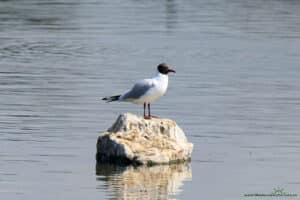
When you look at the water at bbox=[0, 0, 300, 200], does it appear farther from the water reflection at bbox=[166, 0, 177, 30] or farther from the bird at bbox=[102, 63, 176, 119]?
the bird at bbox=[102, 63, 176, 119]

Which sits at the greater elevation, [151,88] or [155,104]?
[151,88]

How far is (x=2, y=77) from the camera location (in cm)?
3048

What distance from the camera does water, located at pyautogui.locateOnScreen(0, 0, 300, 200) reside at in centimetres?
1836

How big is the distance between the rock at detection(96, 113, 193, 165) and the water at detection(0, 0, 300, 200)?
210 mm

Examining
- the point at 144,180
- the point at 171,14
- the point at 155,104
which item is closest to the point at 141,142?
the point at 144,180

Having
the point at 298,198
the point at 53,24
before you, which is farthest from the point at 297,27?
the point at 298,198

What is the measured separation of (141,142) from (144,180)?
108 cm

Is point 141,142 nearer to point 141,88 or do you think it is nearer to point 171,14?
point 141,88

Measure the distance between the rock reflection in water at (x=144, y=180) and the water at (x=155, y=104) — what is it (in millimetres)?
20

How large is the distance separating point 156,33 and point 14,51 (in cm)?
676

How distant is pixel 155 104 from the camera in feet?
85.4

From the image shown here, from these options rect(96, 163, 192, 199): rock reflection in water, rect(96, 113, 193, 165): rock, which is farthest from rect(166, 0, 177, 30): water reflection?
rect(96, 163, 192, 199): rock reflection in water

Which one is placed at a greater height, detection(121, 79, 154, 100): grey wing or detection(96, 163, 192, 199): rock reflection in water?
detection(121, 79, 154, 100): grey wing

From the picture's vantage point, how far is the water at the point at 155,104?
18359 mm
